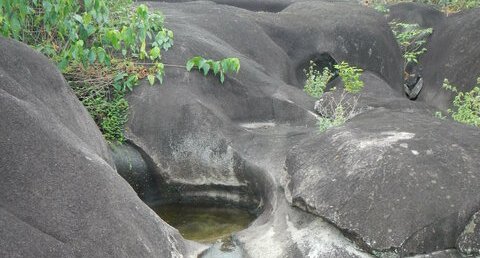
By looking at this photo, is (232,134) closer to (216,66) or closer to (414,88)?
(216,66)

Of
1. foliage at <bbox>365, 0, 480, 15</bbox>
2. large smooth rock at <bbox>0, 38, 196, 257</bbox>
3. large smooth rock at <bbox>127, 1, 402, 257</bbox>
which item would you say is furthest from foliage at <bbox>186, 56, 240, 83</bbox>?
foliage at <bbox>365, 0, 480, 15</bbox>

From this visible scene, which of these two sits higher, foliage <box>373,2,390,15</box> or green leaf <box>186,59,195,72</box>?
green leaf <box>186,59,195,72</box>

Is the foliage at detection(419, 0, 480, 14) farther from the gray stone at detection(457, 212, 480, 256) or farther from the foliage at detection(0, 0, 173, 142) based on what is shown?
the gray stone at detection(457, 212, 480, 256)

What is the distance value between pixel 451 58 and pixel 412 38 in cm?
153

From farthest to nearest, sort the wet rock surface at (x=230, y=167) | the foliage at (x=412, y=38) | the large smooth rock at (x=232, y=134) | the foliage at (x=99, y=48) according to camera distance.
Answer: the foliage at (x=412, y=38), the foliage at (x=99, y=48), the large smooth rock at (x=232, y=134), the wet rock surface at (x=230, y=167)

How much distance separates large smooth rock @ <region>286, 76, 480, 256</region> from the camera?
5422mm

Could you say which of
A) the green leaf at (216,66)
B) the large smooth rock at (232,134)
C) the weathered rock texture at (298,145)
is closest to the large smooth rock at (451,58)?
the weathered rock texture at (298,145)

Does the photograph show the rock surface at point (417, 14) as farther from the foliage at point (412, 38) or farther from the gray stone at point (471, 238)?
the gray stone at point (471, 238)

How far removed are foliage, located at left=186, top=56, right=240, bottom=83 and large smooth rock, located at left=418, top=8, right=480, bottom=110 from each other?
664cm

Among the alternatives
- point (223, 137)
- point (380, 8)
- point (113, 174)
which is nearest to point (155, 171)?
point (223, 137)

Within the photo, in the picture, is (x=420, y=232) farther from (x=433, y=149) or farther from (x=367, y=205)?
(x=433, y=149)

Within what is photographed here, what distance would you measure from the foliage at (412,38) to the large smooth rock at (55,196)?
11.8 m

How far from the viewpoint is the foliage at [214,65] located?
345 inches

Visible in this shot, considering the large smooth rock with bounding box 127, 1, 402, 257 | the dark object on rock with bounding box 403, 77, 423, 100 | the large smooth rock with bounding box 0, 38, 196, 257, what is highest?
the large smooth rock with bounding box 0, 38, 196, 257
